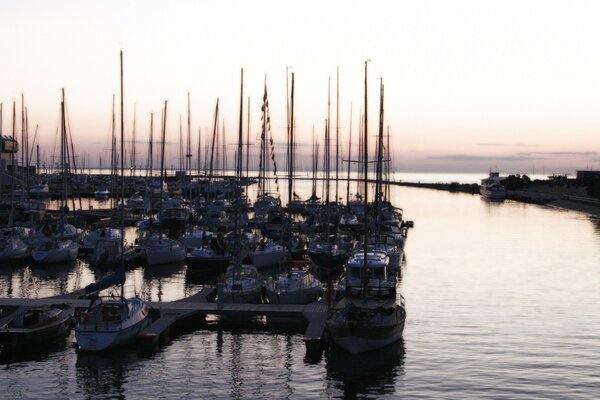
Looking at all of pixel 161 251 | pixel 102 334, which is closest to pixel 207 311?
pixel 102 334

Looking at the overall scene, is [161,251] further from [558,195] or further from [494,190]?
[494,190]

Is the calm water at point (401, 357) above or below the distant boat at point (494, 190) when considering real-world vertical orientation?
below

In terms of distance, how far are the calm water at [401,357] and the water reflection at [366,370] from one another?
41mm

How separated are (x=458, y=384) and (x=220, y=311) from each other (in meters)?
11.6

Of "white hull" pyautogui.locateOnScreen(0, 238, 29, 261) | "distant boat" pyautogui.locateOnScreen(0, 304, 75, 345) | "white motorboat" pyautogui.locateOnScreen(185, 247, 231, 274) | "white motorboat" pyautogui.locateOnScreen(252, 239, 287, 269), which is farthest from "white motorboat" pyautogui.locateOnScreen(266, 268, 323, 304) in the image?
"white hull" pyautogui.locateOnScreen(0, 238, 29, 261)

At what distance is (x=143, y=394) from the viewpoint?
24.6 meters

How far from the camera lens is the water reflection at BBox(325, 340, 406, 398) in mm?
25359

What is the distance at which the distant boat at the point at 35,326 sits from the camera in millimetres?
28969

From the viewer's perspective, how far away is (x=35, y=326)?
96.4 ft

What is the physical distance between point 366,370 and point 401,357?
2.26 meters

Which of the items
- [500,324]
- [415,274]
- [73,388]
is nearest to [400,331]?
[500,324]

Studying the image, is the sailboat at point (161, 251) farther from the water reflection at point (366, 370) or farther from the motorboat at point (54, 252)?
the water reflection at point (366, 370)

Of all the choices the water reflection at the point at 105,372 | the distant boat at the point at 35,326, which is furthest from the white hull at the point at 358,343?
the distant boat at the point at 35,326

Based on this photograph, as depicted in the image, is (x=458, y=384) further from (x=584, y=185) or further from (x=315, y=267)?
(x=584, y=185)
